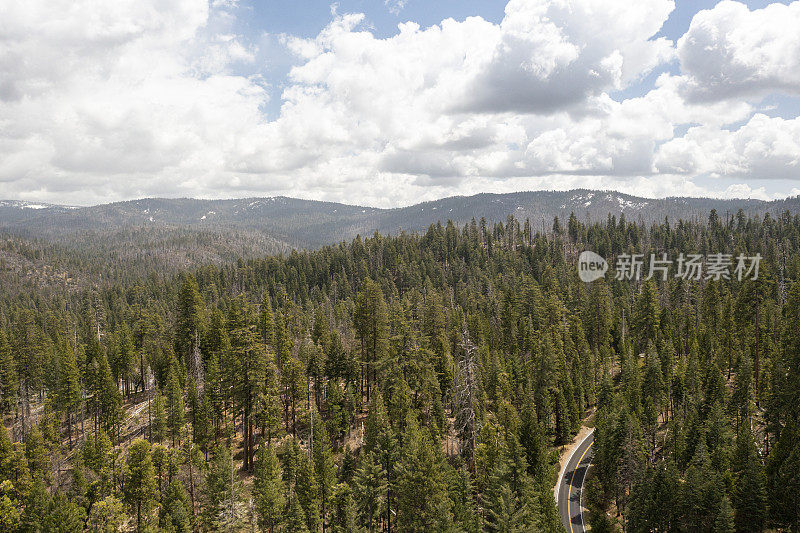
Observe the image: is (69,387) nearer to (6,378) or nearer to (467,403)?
(6,378)

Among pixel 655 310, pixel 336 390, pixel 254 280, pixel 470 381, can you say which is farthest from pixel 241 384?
pixel 254 280

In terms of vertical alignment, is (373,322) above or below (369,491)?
above

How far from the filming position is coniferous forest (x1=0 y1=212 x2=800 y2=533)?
3481cm

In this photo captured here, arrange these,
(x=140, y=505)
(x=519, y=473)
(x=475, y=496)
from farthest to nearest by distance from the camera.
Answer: (x=475, y=496) < (x=140, y=505) < (x=519, y=473)

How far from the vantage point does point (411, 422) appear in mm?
39625

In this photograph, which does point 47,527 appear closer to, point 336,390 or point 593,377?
point 336,390

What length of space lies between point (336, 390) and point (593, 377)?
133 feet

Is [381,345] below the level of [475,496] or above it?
above

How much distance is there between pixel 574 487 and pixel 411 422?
23.7 metres

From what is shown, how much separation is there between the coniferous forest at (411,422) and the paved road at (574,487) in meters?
1.49

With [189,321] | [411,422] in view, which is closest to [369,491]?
[411,422]

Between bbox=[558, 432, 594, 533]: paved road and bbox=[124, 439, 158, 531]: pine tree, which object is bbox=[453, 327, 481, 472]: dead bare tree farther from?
bbox=[124, 439, 158, 531]: pine tree

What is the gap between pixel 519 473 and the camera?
1454 inches

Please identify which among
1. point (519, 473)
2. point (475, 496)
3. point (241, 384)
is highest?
point (241, 384)
